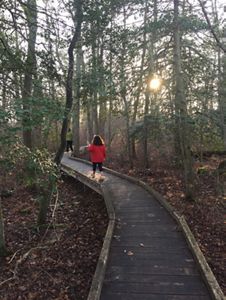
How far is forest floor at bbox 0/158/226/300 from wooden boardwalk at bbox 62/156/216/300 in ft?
1.66

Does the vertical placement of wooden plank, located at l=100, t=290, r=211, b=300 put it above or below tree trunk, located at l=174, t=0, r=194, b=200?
below

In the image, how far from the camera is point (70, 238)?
311 inches

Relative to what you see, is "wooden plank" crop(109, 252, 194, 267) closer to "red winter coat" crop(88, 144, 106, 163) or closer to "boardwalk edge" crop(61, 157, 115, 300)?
"boardwalk edge" crop(61, 157, 115, 300)

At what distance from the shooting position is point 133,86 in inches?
515

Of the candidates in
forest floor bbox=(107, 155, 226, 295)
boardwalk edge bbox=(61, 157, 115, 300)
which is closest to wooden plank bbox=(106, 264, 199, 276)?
boardwalk edge bbox=(61, 157, 115, 300)

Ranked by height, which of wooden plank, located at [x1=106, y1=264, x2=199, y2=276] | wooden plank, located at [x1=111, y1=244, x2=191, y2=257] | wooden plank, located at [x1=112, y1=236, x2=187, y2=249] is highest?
wooden plank, located at [x1=112, y1=236, x2=187, y2=249]

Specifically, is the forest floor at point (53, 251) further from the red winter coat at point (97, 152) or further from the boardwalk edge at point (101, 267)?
the red winter coat at point (97, 152)

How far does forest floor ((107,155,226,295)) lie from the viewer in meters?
6.62

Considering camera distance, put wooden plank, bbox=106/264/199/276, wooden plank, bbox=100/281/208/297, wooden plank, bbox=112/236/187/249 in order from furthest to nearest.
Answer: wooden plank, bbox=112/236/187/249
wooden plank, bbox=106/264/199/276
wooden plank, bbox=100/281/208/297

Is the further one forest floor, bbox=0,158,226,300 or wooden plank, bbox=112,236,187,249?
wooden plank, bbox=112,236,187,249

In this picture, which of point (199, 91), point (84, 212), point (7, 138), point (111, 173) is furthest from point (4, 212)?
point (199, 91)

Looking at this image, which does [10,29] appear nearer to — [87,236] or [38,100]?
[38,100]

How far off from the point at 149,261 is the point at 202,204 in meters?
4.24

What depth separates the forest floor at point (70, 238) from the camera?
5.60 metres
